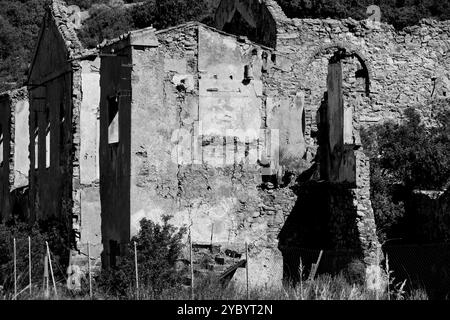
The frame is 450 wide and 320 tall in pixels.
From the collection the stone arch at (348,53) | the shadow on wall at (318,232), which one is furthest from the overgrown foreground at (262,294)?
the stone arch at (348,53)

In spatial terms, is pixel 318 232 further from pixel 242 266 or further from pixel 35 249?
pixel 35 249

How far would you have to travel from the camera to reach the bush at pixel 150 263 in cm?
1798

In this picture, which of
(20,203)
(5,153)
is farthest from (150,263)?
(5,153)

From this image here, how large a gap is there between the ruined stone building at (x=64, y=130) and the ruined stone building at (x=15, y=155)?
257cm

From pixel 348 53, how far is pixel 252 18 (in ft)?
10.0

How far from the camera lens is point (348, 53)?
29.2m

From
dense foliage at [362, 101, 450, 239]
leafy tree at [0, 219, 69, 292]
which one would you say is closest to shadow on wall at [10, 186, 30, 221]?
leafy tree at [0, 219, 69, 292]

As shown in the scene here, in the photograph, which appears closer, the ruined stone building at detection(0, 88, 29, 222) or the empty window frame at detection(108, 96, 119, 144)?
the empty window frame at detection(108, 96, 119, 144)

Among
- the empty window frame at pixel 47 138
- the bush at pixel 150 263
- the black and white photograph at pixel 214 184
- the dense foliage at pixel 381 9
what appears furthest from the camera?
the dense foliage at pixel 381 9

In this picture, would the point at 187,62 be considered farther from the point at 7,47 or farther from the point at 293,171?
the point at 7,47

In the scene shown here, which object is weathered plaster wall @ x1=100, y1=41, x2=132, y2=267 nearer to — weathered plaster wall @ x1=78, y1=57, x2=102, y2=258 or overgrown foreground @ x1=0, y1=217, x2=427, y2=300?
weathered plaster wall @ x1=78, y1=57, x2=102, y2=258

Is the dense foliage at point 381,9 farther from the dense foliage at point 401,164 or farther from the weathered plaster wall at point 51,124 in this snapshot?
the dense foliage at point 401,164

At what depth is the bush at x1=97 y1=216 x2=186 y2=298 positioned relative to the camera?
1798 cm

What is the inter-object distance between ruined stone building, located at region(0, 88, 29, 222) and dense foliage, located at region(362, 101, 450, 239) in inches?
417
